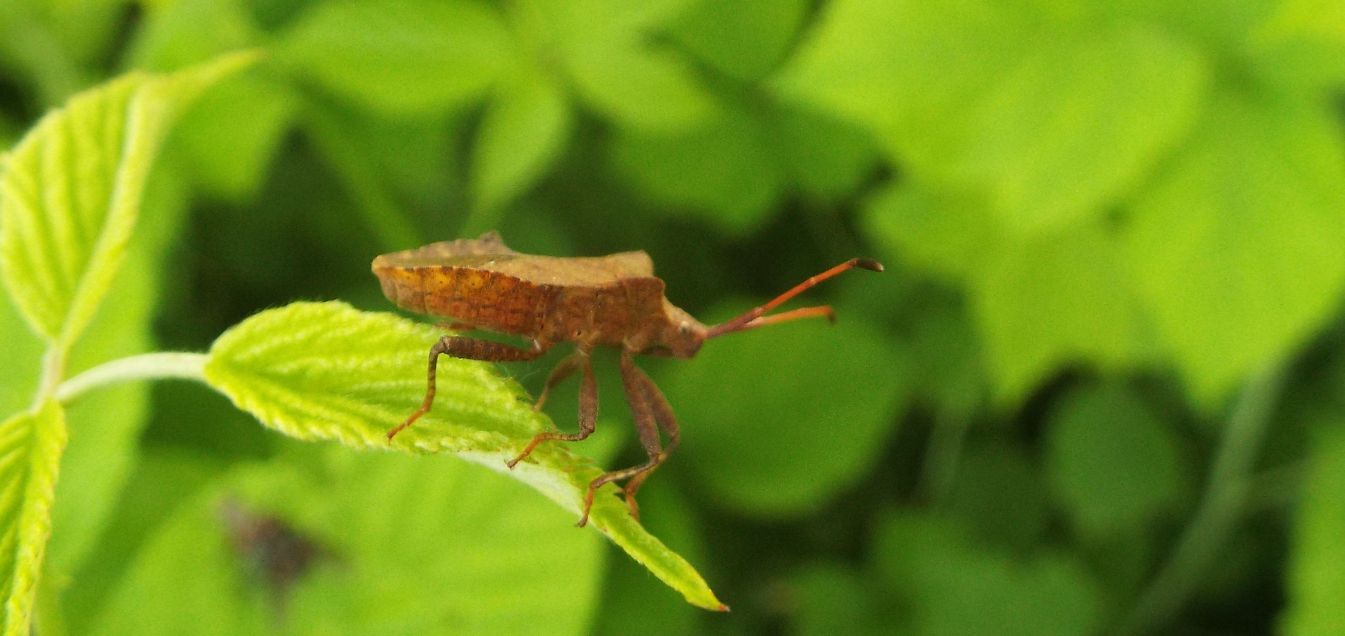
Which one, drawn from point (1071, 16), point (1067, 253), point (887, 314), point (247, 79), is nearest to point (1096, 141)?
point (1071, 16)

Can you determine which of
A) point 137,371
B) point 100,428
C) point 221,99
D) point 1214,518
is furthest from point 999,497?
point 137,371

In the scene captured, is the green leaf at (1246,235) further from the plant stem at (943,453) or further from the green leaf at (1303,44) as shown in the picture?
the plant stem at (943,453)

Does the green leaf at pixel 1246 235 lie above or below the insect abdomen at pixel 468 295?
below

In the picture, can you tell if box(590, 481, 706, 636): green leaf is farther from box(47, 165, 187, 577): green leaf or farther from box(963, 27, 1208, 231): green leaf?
box(47, 165, 187, 577): green leaf

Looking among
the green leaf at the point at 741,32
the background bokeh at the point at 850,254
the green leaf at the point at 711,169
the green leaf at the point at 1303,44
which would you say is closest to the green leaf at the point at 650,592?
the background bokeh at the point at 850,254

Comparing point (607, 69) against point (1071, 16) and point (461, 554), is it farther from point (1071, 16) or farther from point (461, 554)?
point (461, 554)
